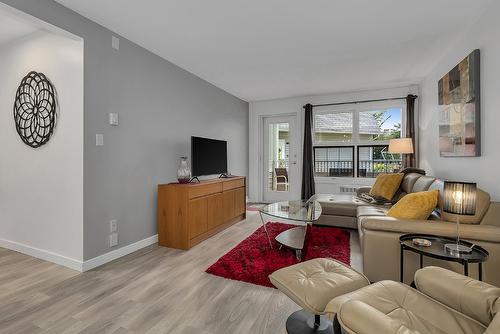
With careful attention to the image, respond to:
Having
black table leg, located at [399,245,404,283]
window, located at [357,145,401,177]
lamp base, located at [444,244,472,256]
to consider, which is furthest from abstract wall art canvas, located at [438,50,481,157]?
window, located at [357,145,401,177]

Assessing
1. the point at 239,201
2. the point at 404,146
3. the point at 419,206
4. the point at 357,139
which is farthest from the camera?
the point at 357,139

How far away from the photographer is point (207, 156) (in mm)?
3930

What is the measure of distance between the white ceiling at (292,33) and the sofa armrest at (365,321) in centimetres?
237

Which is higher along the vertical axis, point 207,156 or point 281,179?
point 207,156

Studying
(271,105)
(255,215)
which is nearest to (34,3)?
(255,215)

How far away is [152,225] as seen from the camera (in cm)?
325

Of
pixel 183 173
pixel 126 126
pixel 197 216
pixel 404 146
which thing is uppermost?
pixel 126 126

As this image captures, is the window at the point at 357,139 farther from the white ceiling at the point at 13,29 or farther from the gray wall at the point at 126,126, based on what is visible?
the white ceiling at the point at 13,29

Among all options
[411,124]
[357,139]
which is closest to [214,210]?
[357,139]

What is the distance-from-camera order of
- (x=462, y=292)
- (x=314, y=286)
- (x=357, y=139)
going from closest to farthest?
(x=462, y=292), (x=314, y=286), (x=357, y=139)

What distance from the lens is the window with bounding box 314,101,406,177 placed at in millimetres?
4945

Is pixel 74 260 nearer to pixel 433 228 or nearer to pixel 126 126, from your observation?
pixel 126 126

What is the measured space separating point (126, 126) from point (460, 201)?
3.18 m

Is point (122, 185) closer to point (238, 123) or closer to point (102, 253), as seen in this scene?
point (102, 253)
